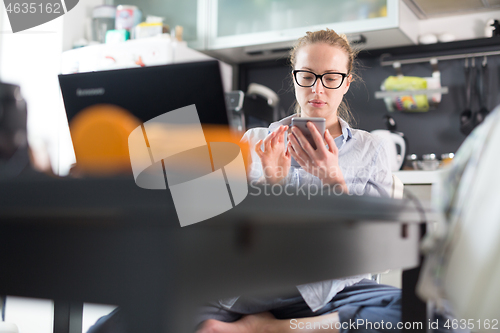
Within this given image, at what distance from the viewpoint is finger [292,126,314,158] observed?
0.77m

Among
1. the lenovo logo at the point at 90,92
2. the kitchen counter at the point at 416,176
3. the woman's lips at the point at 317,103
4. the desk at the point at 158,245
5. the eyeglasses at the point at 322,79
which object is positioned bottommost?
the kitchen counter at the point at 416,176

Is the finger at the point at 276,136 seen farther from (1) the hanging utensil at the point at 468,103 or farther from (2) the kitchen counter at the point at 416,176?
(1) the hanging utensil at the point at 468,103

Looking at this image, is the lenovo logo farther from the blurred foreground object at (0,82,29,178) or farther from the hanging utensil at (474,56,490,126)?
the hanging utensil at (474,56,490,126)

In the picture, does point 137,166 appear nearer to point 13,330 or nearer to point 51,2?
point 13,330

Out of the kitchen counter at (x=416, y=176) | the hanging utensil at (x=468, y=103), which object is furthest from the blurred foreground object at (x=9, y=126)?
the hanging utensil at (x=468, y=103)

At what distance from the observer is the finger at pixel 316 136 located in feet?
2.47

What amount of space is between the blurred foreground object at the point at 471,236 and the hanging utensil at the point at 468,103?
189 cm

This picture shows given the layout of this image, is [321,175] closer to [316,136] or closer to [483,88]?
[316,136]

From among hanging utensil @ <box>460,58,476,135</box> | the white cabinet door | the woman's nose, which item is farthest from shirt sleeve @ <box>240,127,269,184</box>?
hanging utensil @ <box>460,58,476,135</box>

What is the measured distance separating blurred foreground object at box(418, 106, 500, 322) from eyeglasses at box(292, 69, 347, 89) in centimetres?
62

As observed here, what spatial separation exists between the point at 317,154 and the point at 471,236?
392mm

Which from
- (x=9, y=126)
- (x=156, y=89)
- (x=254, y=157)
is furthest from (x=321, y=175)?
(x=9, y=126)

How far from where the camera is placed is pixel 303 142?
2.61 feet

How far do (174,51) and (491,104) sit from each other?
1.67 m
